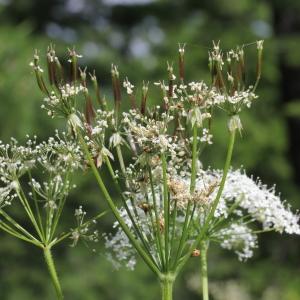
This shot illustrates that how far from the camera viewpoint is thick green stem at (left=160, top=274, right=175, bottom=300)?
233cm

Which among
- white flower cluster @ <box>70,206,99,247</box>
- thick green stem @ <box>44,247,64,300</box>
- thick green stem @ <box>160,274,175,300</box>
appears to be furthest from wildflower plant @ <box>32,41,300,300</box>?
thick green stem @ <box>44,247,64,300</box>

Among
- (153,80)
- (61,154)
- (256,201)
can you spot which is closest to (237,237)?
(256,201)

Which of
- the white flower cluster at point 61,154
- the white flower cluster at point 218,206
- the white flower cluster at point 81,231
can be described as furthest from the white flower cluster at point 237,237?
the white flower cluster at point 61,154

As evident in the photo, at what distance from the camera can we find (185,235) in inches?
93.0

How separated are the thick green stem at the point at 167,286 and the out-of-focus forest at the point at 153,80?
8.09 metres

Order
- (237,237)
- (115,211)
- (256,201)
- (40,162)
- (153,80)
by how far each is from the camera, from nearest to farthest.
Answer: (115,211) < (40,162) < (256,201) < (237,237) < (153,80)

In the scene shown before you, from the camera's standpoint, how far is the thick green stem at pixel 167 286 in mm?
2332

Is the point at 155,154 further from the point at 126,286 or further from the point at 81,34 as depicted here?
the point at 81,34

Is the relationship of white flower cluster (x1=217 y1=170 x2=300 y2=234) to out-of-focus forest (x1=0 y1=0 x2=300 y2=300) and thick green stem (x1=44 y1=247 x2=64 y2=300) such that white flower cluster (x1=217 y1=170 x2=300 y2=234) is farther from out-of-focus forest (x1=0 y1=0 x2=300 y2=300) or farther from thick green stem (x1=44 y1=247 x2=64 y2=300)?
out-of-focus forest (x1=0 y1=0 x2=300 y2=300)

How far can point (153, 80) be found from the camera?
17.6 metres

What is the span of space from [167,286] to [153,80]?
15375 mm

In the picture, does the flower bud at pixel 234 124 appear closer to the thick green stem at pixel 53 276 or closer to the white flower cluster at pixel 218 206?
the white flower cluster at pixel 218 206

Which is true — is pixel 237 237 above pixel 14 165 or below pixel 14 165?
above

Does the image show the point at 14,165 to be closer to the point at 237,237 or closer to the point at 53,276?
the point at 53,276
